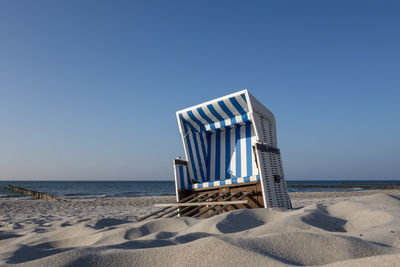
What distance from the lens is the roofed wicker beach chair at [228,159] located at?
459 centimetres

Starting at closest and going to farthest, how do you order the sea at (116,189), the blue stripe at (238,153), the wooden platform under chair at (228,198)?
the wooden platform under chair at (228,198) < the blue stripe at (238,153) < the sea at (116,189)

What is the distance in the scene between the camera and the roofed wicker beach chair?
15.0 ft

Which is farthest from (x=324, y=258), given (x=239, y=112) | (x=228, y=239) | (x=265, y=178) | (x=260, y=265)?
(x=239, y=112)

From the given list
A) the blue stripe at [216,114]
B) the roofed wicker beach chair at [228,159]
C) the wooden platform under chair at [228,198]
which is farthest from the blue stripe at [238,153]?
the wooden platform under chair at [228,198]

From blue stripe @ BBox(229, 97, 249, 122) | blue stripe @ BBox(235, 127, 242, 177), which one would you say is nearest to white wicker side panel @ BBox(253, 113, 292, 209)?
blue stripe @ BBox(229, 97, 249, 122)

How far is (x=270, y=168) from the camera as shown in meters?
4.80

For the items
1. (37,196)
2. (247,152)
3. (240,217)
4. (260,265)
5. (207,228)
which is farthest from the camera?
(37,196)

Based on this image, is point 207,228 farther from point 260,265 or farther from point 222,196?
point 222,196

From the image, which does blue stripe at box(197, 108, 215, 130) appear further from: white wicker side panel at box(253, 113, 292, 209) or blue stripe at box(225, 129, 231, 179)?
white wicker side panel at box(253, 113, 292, 209)

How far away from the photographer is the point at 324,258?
4.44ft

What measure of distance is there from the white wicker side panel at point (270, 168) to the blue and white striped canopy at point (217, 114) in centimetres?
42

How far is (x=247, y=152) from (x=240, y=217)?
311cm

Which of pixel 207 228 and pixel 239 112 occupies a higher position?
pixel 239 112

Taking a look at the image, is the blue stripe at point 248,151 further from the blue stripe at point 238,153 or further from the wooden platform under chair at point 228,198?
the wooden platform under chair at point 228,198
